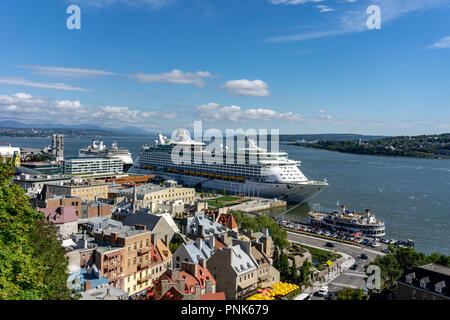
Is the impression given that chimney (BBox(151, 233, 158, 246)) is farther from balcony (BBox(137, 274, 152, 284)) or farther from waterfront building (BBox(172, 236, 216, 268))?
waterfront building (BBox(172, 236, 216, 268))

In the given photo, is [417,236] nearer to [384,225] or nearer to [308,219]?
[384,225]

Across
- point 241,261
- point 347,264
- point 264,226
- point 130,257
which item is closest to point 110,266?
point 130,257

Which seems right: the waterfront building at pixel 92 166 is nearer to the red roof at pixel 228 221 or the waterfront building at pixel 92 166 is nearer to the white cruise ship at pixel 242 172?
the white cruise ship at pixel 242 172

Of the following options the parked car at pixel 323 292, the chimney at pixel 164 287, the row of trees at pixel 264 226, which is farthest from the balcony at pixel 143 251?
the row of trees at pixel 264 226

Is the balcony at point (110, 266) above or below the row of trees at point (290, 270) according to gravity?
above

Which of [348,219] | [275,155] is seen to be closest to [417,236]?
[348,219]

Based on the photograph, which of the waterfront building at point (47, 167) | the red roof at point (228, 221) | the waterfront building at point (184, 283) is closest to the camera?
the waterfront building at point (184, 283)

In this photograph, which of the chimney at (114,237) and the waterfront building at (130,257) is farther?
the chimney at (114,237)
